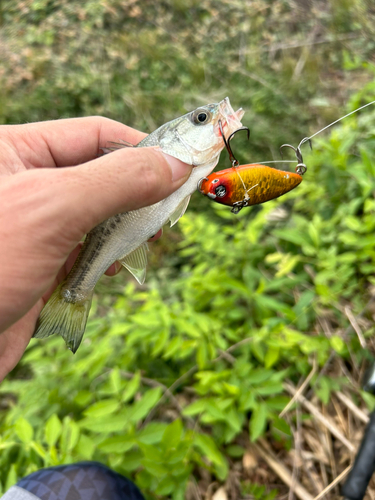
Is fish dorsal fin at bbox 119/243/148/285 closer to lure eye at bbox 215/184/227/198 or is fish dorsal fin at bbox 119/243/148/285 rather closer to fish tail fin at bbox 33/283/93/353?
fish tail fin at bbox 33/283/93/353

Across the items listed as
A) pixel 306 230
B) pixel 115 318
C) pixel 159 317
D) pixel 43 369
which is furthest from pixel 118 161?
pixel 43 369

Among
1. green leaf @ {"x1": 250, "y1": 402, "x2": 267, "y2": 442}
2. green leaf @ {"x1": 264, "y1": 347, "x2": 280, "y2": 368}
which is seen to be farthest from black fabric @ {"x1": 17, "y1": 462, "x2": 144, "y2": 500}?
green leaf @ {"x1": 264, "y1": 347, "x2": 280, "y2": 368}

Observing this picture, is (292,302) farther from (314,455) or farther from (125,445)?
(125,445)

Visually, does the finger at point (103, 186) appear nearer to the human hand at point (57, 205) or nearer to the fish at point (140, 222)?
the human hand at point (57, 205)

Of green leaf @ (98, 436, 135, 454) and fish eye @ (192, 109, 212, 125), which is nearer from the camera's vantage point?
fish eye @ (192, 109, 212, 125)

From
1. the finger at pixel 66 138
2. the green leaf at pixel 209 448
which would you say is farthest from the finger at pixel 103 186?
the green leaf at pixel 209 448

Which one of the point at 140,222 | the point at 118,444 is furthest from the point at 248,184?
the point at 118,444

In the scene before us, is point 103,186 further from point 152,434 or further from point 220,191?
point 152,434
